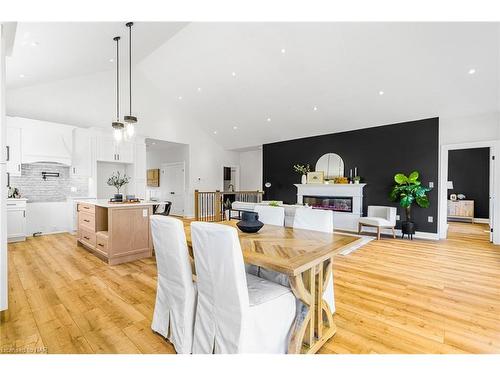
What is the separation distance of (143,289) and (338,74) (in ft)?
16.8

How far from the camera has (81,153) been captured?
19.0 feet

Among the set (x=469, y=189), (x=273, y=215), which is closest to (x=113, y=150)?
(x=273, y=215)

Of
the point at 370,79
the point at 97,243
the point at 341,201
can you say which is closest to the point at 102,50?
the point at 97,243

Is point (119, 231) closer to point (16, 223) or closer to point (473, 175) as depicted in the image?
point (16, 223)

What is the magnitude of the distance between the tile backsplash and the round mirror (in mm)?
6125

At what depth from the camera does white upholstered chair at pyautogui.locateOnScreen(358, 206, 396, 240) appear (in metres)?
5.29

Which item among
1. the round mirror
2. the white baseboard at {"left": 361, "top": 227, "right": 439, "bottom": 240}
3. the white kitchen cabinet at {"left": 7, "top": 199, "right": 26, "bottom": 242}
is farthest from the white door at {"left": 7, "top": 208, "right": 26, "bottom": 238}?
the white baseboard at {"left": 361, "top": 227, "right": 439, "bottom": 240}

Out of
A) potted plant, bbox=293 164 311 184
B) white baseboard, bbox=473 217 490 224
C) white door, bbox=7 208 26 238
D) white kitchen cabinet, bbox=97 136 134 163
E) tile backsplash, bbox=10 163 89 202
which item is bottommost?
white baseboard, bbox=473 217 490 224

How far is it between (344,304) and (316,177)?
499 centimetres

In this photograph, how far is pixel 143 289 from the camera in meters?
2.74

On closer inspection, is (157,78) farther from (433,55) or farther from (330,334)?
(330,334)

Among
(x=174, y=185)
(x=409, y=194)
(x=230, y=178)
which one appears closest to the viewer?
(x=409, y=194)

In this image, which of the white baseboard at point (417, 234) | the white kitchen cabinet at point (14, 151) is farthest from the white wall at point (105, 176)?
the white baseboard at point (417, 234)

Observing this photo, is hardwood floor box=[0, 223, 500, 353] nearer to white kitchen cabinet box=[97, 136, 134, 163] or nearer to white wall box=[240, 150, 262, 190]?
white kitchen cabinet box=[97, 136, 134, 163]
